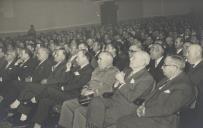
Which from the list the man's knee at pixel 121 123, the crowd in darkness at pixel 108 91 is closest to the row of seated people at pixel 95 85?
the crowd in darkness at pixel 108 91

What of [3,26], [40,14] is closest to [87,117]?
[3,26]

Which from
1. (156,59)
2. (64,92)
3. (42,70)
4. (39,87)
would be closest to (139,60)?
(64,92)

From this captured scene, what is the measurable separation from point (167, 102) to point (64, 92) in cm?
207

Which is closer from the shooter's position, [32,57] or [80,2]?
[32,57]

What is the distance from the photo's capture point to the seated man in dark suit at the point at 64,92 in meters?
5.62

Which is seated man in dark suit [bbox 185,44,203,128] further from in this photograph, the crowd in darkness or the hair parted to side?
the hair parted to side

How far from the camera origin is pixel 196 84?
441cm

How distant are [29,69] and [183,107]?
393 cm

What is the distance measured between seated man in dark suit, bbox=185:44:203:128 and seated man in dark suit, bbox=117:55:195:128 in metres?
0.09

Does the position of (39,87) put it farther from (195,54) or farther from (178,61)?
(178,61)

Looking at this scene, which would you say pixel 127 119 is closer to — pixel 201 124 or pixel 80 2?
pixel 201 124

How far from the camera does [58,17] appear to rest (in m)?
18.9

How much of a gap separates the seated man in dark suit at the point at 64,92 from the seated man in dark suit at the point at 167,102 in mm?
1489

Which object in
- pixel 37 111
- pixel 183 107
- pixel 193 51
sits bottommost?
pixel 37 111
